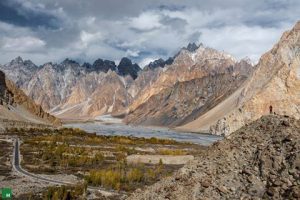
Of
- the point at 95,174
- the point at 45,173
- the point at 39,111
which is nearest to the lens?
the point at 95,174

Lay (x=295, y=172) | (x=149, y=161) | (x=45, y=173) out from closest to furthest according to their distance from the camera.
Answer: (x=295, y=172)
(x=45, y=173)
(x=149, y=161)

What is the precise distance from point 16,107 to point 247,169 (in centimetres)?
16431

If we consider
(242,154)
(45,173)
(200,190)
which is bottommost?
(45,173)

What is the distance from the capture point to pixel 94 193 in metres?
37.3

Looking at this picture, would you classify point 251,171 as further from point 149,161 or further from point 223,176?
point 149,161

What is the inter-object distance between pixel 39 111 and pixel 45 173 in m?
152

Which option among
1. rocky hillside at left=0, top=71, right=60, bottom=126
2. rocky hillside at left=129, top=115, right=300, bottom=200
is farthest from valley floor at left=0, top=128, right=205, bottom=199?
rocky hillside at left=0, top=71, right=60, bottom=126

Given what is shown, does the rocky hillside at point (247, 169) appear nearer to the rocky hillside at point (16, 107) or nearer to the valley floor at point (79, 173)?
the valley floor at point (79, 173)

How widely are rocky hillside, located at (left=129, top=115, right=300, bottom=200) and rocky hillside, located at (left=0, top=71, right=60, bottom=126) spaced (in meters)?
128

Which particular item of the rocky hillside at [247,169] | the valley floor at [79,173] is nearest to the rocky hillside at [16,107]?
the valley floor at [79,173]

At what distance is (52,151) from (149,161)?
14898 millimetres

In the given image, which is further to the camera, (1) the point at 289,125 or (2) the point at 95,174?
(2) the point at 95,174

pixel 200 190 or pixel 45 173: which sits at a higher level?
pixel 200 190

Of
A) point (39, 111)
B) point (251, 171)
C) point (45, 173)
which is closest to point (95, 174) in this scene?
point (45, 173)
